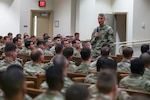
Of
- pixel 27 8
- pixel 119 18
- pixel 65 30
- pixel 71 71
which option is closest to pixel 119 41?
pixel 119 18

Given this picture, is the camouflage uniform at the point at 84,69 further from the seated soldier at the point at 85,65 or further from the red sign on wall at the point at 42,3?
the red sign on wall at the point at 42,3

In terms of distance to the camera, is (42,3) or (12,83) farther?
(42,3)

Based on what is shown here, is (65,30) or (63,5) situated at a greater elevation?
(63,5)

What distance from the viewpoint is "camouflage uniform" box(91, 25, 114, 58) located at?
892 cm

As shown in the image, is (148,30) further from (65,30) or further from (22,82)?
(22,82)

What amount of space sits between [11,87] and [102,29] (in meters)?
6.40

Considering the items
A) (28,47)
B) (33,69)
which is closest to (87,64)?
(33,69)

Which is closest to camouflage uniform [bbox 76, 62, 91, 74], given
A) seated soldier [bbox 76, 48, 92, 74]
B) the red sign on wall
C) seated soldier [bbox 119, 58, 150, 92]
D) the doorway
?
seated soldier [bbox 76, 48, 92, 74]

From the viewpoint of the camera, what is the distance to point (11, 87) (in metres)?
2.70

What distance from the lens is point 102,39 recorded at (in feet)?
29.7

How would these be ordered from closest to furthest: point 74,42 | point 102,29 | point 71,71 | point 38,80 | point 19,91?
point 19,91, point 38,80, point 71,71, point 102,29, point 74,42

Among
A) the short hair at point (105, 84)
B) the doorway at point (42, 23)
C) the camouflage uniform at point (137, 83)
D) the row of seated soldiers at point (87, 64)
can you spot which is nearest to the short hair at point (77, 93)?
the short hair at point (105, 84)

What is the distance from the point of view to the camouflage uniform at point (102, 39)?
892 cm

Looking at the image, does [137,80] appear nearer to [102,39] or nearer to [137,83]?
[137,83]
